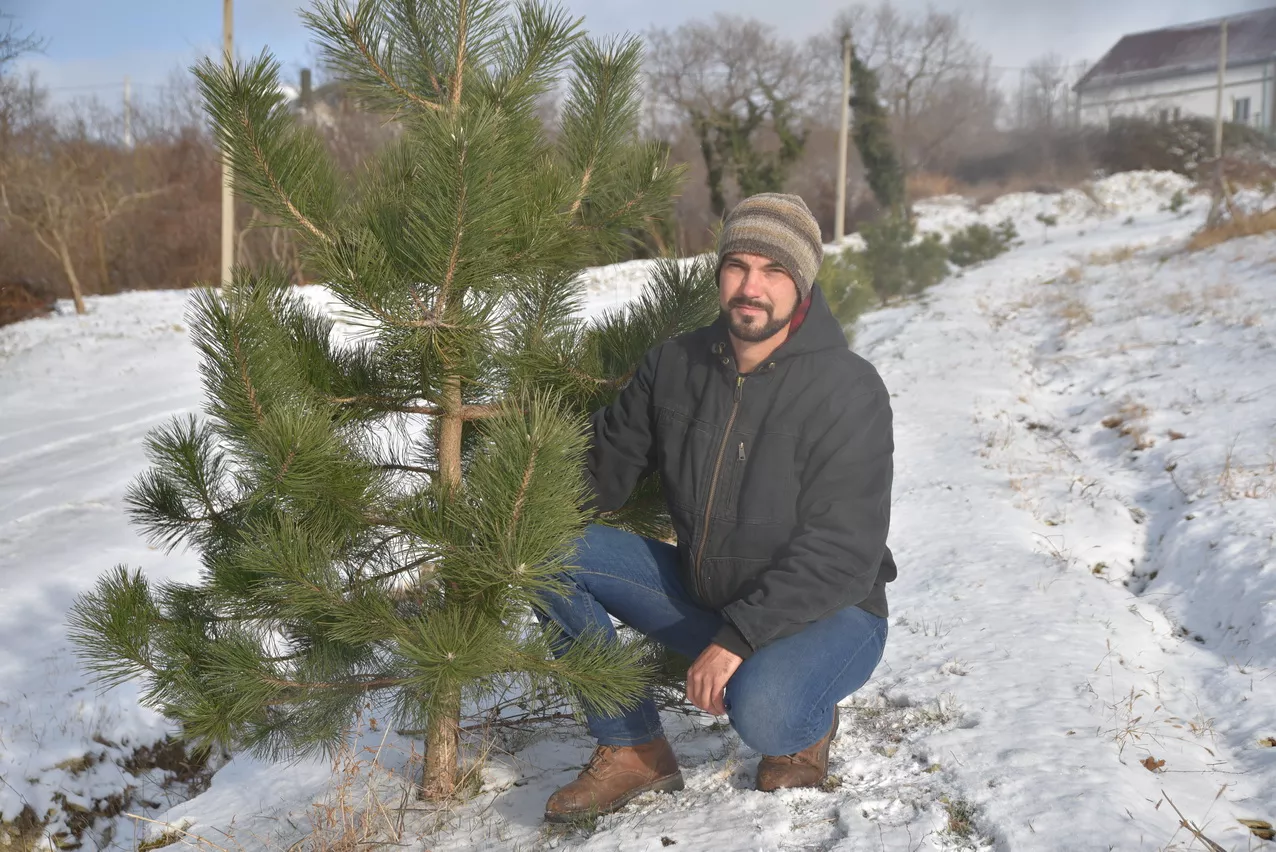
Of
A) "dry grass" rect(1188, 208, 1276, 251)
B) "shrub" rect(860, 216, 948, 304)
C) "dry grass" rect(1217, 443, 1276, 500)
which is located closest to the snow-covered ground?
"dry grass" rect(1217, 443, 1276, 500)

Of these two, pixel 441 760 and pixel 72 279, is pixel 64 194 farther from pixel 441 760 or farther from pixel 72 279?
pixel 441 760

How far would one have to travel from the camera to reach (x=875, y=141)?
2798cm

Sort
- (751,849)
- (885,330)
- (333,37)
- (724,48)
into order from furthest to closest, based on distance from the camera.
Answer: (724,48) < (885,330) < (333,37) < (751,849)

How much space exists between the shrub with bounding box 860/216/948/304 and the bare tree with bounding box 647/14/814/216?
9.70m

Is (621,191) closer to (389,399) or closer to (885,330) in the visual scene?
(389,399)

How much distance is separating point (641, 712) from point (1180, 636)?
7.76ft

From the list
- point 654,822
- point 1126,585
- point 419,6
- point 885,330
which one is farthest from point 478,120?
point 885,330

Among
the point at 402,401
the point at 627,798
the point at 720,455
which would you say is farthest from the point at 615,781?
the point at 402,401

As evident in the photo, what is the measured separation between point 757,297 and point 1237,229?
38.5 ft

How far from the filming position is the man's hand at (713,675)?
2.30 metres

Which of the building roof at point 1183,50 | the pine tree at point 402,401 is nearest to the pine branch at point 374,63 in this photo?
the pine tree at point 402,401

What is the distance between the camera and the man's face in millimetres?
2459

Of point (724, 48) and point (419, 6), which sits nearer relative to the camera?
point (419, 6)

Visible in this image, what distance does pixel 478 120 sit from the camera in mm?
2062
